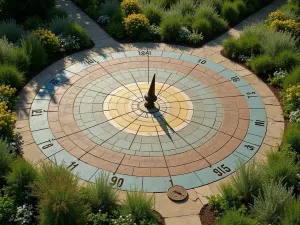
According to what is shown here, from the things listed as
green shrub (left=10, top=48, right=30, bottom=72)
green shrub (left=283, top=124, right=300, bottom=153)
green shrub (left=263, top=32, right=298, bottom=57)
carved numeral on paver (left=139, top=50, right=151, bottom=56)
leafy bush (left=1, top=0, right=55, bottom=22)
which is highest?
leafy bush (left=1, top=0, right=55, bottom=22)

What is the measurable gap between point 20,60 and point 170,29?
545cm

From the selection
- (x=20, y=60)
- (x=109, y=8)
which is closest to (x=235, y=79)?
(x=109, y=8)

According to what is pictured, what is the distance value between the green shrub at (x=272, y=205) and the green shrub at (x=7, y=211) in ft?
16.3

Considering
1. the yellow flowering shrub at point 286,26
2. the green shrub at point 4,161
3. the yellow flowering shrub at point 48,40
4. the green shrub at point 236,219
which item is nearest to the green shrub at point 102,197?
the green shrub at point 4,161

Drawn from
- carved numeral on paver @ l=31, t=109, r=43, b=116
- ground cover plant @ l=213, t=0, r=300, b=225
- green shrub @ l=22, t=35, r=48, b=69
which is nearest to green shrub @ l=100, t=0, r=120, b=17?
green shrub @ l=22, t=35, r=48, b=69

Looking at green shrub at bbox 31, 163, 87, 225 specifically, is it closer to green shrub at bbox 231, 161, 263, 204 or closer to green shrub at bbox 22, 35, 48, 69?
green shrub at bbox 231, 161, 263, 204

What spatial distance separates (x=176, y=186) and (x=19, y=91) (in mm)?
5897

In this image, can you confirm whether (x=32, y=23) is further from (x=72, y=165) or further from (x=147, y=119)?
(x=72, y=165)

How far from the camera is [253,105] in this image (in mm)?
12180

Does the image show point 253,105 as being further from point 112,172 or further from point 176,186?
point 112,172

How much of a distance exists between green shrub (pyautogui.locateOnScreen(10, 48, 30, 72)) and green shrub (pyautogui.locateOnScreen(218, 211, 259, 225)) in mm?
8032

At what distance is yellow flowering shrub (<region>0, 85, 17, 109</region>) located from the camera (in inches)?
454

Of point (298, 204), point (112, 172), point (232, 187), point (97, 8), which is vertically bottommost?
point (298, 204)

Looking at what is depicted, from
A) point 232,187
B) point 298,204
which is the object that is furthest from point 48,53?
point 298,204
